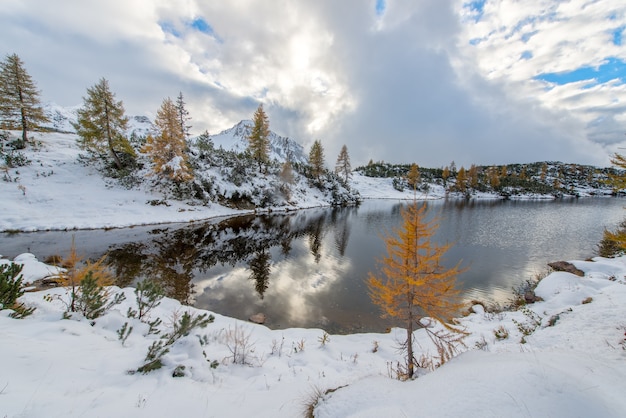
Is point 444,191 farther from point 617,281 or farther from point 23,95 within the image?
point 23,95

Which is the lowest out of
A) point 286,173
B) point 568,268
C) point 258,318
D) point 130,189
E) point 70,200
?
point 258,318

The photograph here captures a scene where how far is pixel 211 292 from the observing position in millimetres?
12531

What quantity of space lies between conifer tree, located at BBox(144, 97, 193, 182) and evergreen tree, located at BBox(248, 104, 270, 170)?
1647 cm

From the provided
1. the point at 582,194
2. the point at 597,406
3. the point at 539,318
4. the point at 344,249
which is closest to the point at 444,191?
the point at 582,194

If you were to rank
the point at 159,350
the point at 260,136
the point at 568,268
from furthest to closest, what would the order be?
the point at 260,136 → the point at 568,268 → the point at 159,350

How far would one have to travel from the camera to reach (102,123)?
1222 inches

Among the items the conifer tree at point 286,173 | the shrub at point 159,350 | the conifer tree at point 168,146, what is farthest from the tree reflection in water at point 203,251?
the conifer tree at point 286,173

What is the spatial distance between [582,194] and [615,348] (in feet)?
520

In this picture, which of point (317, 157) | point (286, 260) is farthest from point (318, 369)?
point (317, 157)

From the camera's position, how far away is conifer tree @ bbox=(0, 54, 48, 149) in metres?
28.6

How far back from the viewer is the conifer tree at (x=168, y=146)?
3120cm

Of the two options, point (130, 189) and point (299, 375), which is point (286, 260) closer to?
point (299, 375)

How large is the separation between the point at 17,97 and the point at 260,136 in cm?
3197

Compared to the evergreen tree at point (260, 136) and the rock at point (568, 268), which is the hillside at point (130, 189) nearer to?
the evergreen tree at point (260, 136)
